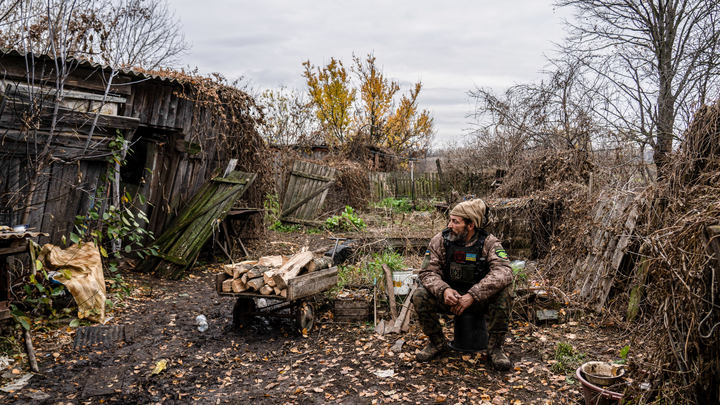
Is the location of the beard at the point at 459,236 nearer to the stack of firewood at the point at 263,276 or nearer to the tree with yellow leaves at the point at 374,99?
the stack of firewood at the point at 263,276

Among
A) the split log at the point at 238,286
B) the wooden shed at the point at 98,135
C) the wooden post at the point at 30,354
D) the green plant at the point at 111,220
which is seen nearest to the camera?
the wooden post at the point at 30,354

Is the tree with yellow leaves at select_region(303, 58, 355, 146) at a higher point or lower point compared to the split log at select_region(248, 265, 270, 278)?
higher

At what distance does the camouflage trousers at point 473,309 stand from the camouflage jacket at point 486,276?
12cm

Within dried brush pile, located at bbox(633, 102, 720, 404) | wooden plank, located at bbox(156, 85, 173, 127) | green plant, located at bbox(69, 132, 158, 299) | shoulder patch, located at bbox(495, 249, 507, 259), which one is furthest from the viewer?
wooden plank, located at bbox(156, 85, 173, 127)

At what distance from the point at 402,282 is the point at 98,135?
16.7 feet

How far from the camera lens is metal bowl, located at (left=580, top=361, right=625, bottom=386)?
130 inches

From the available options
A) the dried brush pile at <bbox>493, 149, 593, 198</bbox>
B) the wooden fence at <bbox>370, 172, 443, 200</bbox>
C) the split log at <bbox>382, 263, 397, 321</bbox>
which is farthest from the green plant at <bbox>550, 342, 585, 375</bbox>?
the wooden fence at <bbox>370, 172, 443, 200</bbox>

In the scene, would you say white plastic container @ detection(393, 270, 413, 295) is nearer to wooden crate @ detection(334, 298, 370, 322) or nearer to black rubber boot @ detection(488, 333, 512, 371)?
wooden crate @ detection(334, 298, 370, 322)

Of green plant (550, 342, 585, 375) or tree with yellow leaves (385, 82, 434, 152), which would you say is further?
tree with yellow leaves (385, 82, 434, 152)

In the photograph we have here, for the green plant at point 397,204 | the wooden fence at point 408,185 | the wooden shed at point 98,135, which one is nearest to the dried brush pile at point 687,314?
the wooden shed at point 98,135

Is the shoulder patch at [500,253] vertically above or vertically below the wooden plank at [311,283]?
above

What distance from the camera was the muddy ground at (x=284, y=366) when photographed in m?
4.05

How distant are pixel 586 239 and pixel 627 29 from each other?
742 centimetres

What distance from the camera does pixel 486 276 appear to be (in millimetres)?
4508
